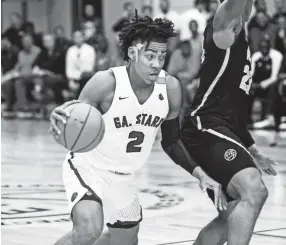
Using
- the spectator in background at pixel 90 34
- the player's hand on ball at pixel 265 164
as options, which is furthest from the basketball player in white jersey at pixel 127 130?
the spectator in background at pixel 90 34

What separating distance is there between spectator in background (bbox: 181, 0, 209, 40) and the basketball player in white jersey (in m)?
11.6

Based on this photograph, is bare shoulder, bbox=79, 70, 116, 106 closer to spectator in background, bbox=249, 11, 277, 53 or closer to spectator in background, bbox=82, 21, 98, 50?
spectator in background, bbox=249, 11, 277, 53

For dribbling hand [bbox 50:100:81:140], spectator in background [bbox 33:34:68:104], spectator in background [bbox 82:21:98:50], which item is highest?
dribbling hand [bbox 50:100:81:140]

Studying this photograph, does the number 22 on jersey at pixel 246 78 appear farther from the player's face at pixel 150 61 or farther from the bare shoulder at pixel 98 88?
the bare shoulder at pixel 98 88

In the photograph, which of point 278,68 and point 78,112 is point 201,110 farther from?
point 278,68

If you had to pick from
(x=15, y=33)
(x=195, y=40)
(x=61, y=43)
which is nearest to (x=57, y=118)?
(x=195, y=40)

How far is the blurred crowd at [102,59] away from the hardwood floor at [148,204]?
7.44 ft

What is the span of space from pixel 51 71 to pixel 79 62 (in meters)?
1.84

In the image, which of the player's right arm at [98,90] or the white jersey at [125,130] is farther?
the white jersey at [125,130]

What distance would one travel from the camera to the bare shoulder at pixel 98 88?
195 inches

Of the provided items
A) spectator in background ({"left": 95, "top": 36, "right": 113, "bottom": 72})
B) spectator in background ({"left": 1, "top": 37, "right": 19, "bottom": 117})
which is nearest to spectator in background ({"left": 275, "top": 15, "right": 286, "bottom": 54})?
spectator in background ({"left": 95, "top": 36, "right": 113, "bottom": 72})

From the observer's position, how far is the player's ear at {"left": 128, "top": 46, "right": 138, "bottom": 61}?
5.14 m

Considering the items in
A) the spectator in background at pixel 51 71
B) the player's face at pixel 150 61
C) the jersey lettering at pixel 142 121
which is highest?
the player's face at pixel 150 61

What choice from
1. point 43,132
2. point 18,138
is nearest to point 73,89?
point 43,132
